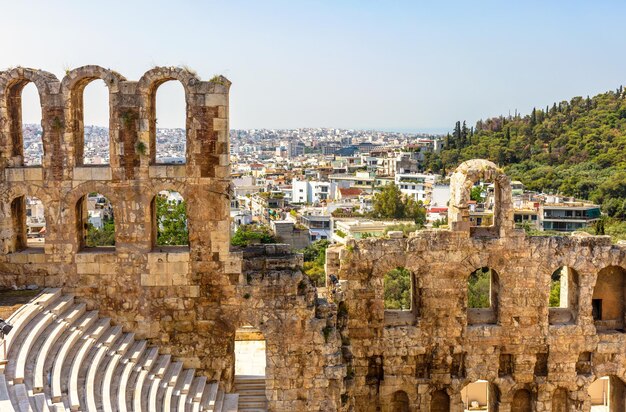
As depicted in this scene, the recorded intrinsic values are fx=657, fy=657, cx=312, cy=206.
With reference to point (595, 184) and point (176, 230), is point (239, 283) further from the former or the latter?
point (595, 184)

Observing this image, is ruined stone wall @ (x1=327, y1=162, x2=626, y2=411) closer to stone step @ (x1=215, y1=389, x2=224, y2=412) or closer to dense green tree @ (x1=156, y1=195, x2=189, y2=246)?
stone step @ (x1=215, y1=389, x2=224, y2=412)

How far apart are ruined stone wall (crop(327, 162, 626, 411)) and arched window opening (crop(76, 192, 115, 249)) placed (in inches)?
271

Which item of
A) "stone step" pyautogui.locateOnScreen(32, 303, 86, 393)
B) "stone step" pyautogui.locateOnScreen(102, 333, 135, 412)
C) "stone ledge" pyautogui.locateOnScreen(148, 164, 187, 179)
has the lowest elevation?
"stone step" pyautogui.locateOnScreen(102, 333, 135, 412)

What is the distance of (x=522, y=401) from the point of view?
20344 millimetres

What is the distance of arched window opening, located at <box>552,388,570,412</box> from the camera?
791 inches

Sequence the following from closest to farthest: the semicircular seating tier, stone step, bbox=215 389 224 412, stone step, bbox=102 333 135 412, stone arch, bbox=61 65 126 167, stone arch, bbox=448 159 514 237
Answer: the semicircular seating tier, stone step, bbox=102 333 135 412, stone step, bbox=215 389 224 412, stone arch, bbox=61 65 126 167, stone arch, bbox=448 159 514 237

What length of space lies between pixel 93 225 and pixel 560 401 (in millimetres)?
43872

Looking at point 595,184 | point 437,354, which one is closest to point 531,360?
point 437,354

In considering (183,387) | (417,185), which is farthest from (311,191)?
(183,387)

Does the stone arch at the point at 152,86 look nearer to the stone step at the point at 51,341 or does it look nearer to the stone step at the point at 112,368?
the stone step at the point at 51,341

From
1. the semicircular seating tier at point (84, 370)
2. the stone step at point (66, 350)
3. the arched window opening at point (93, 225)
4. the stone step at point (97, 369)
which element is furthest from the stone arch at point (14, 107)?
the stone step at point (97, 369)

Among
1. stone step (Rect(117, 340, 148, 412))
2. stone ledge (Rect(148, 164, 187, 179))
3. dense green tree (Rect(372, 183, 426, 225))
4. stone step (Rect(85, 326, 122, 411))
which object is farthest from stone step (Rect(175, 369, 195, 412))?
dense green tree (Rect(372, 183, 426, 225))

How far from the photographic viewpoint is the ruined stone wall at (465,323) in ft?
63.3

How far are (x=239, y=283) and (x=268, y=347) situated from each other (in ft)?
5.91
